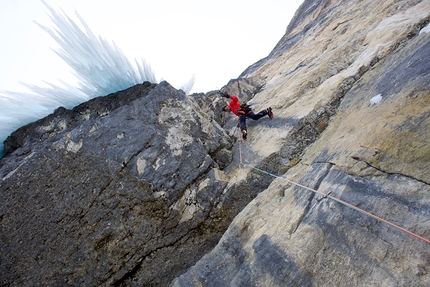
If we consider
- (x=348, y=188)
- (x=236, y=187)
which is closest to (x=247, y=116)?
(x=236, y=187)

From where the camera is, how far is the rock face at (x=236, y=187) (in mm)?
3467

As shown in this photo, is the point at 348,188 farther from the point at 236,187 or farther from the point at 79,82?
the point at 79,82

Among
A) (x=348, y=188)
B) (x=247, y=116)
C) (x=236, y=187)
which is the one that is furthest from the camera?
(x=247, y=116)

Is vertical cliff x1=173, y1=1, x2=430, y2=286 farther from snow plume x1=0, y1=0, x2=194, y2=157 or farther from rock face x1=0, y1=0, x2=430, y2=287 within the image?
snow plume x1=0, y1=0, x2=194, y2=157

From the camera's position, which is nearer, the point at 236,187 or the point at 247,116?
the point at 236,187

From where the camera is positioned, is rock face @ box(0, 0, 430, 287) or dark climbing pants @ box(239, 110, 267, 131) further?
dark climbing pants @ box(239, 110, 267, 131)

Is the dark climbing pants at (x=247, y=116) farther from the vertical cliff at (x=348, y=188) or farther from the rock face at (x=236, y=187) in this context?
the vertical cliff at (x=348, y=188)

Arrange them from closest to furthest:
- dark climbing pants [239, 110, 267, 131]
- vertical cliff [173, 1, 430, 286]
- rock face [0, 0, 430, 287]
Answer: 1. vertical cliff [173, 1, 430, 286]
2. rock face [0, 0, 430, 287]
3. dark climbing pants [239, 110, 267, 131]

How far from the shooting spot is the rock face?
3467 mm

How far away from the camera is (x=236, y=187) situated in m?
6.41

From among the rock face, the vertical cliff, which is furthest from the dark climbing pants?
the vertical cliff

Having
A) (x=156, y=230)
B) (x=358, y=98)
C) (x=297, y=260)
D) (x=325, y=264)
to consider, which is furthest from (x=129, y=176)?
(x=358, y=98)

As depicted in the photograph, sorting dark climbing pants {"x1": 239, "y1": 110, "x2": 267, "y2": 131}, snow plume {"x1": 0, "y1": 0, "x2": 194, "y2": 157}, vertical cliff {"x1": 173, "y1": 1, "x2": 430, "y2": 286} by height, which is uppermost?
snow plume {"x1": 0, "y1": 0, "x2": 194, "y2": 157}

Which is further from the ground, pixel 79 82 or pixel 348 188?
pixel 79 82
